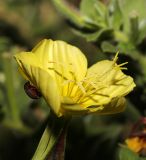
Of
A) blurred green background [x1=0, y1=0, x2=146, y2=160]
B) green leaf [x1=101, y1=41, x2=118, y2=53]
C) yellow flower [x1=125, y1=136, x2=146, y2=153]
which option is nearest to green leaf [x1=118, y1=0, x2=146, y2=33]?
blurred green background [x1=0, y1=0, x2=146, y2=160]

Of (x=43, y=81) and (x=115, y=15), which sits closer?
(x=43, y=81)

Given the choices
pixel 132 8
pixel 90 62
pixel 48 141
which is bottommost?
pixel 90 62

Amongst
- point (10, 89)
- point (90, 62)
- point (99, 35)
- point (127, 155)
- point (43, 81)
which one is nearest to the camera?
point (43, 81)

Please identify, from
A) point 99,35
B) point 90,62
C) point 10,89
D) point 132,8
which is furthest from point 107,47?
point 90,62

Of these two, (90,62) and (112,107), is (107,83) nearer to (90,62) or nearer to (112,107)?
(112,107)

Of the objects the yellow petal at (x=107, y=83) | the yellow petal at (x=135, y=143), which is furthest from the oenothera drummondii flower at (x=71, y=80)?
the yellow petal at (x=135, y=143)

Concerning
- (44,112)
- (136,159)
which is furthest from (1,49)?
(136,159)
